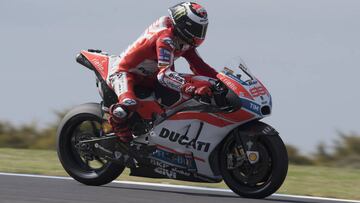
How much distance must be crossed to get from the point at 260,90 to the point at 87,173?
208cm

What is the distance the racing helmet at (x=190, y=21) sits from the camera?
29.2 feet

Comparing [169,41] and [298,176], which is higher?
[169,41]

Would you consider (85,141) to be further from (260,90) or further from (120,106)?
(260,90)

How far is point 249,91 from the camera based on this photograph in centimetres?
859

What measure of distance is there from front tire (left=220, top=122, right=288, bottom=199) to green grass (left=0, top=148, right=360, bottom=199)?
0.94 metres

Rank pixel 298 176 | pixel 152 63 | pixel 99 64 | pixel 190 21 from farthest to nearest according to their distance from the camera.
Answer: pixel 298 176
pixel 99 64
pixel 152 63
pixel 190 21

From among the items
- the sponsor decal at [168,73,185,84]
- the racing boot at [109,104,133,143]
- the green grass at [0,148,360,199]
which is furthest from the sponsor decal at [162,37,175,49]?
the green grass at [0,148,360,199]

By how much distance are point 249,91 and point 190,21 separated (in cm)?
88

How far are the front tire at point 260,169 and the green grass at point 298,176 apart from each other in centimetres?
94

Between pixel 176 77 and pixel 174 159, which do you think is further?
pixel 174 159

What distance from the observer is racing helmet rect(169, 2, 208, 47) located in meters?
8.91

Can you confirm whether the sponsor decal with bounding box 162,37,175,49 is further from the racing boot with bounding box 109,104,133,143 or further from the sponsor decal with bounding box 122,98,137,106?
the racing boot with bounding box 109,104,133,143

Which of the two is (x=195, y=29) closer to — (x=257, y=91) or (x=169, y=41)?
(x=169, y=41)

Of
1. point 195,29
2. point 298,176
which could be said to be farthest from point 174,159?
point 298,176
